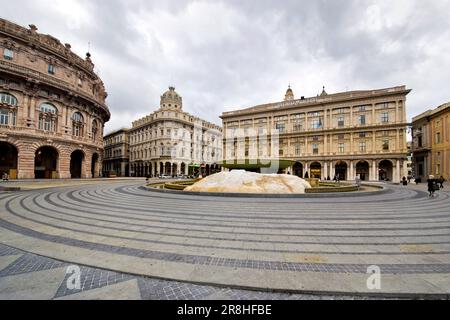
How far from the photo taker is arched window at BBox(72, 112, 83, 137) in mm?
34000

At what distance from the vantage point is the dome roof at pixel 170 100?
58.6 metres

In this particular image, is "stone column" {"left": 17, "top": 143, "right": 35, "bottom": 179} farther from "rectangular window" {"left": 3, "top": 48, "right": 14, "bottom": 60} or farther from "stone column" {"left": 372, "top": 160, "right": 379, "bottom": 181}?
"stone column" {"left": 372, "top": 160, "right": 379, "bottom": 181}

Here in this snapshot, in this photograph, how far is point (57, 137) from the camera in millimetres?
30469

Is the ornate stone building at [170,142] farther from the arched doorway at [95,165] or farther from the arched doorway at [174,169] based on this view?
the arched doorway at [95,165]

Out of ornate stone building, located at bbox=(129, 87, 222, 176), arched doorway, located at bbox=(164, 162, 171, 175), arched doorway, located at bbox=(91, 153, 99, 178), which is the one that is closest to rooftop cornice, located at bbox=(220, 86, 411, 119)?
ornate stone building, located at bbox=(129, 87, 222, 176)

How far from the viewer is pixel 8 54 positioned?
2766cm

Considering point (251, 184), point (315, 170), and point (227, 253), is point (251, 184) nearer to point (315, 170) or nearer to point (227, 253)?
point (227, 253)

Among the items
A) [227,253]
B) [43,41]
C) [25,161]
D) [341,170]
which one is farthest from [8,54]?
[341,170]

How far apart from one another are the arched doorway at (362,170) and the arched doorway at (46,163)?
55.1 m

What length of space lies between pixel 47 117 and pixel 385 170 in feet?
200

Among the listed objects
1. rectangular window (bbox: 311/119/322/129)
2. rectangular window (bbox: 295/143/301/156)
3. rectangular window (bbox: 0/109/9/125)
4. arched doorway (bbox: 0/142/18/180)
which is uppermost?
rectangular window (bbox: 311/119/322/129)

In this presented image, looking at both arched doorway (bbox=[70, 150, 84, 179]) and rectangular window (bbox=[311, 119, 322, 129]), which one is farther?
rectangular window (bbox=[311, 119, 322, 129])
